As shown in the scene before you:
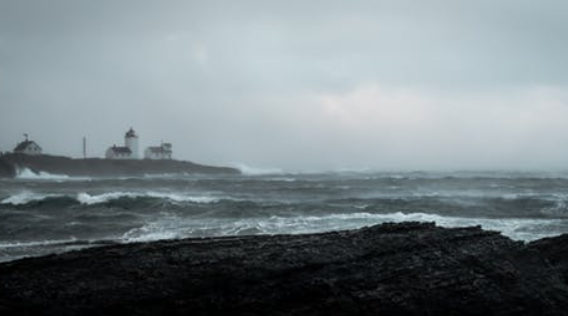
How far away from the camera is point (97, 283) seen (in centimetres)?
561

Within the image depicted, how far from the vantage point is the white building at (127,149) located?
4500 inches

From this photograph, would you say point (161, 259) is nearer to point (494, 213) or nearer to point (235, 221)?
point (235, 221)

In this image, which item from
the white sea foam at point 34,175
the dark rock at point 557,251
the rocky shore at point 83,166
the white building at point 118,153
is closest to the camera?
the dark rock at point 557,251

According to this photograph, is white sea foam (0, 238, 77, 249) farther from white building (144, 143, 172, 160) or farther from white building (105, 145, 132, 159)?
white building (144, 143, 172, 160)

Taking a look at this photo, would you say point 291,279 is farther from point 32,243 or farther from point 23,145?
point 23,145

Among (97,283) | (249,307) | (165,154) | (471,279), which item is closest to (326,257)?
(249,307)

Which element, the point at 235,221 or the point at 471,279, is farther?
the point at 235,221

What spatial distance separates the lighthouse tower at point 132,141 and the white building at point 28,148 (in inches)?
752

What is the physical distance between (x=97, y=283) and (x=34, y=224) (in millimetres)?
16886

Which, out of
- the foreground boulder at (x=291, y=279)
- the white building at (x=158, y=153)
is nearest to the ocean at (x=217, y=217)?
the foreground boulder at (x=291, y=279)

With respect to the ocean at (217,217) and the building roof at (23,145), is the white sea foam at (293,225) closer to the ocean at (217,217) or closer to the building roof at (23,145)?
the ocean at (217,217)

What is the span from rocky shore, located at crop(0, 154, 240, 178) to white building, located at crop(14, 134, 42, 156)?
14.2 feet

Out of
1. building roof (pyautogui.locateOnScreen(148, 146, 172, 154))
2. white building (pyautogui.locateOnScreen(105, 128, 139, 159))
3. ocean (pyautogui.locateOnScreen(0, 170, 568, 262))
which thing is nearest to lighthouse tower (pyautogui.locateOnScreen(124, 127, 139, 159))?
white building (pyautogui.locateOnScreen(105, 128, 139, 159))

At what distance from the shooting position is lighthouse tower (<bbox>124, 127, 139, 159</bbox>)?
385 feet
